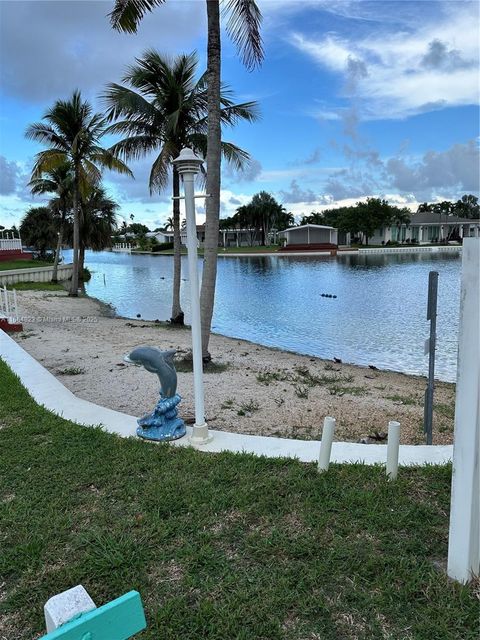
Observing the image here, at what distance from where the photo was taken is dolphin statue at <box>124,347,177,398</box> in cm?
412

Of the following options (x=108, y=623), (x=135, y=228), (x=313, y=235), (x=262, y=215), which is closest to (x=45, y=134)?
(x=108, y=623)

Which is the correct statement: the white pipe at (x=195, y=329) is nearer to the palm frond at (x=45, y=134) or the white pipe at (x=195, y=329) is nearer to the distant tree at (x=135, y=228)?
the palm frond at (x=45, y=134)

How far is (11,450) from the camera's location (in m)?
4.06

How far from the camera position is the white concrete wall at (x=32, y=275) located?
27750 mm

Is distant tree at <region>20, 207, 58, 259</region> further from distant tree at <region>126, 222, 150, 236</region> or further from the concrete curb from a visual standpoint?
distant tree at <region>126, 222, 150, 236</region>

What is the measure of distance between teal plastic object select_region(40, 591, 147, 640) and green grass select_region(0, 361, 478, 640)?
0.80m

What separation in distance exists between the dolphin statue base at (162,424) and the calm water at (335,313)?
22.4 ft

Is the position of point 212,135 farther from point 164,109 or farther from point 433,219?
point 433,219

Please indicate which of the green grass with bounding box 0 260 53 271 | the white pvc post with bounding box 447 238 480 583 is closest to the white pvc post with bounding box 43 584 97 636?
the white pvc post with bounding box 447 238 480 583

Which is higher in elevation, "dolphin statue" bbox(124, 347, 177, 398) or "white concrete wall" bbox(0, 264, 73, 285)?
"dolphin statue" bbox(124, 347, 177, 398)

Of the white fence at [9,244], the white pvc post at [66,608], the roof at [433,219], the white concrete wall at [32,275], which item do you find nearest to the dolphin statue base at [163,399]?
the white pvc post at [66,608]

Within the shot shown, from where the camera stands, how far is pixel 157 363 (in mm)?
4133

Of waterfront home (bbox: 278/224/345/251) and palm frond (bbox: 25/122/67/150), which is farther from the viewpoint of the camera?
waterfront home (bbox: 278/224/345/251)

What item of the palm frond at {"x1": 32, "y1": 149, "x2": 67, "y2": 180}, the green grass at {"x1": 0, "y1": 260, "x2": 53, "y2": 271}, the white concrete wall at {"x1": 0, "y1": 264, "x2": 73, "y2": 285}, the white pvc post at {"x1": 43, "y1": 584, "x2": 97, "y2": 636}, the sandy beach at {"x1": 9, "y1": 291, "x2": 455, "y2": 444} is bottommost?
the sandy beach at {"x1": 9, "y1": 291, "x2": 455, "y2": 444}
